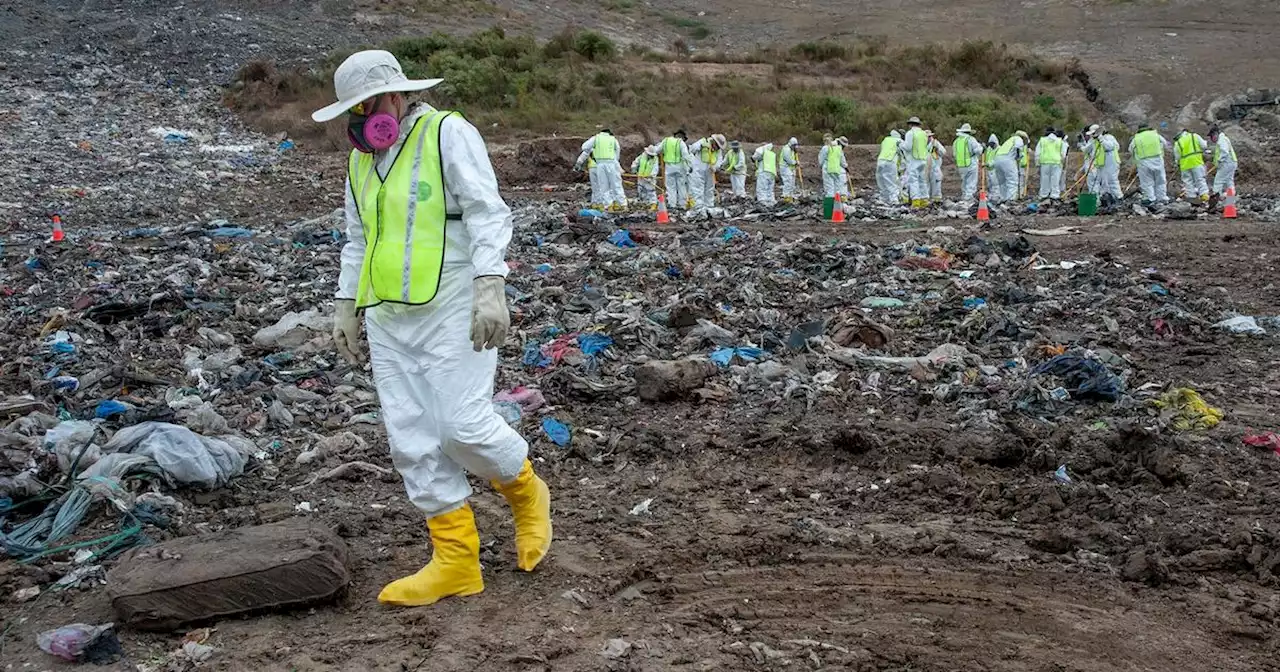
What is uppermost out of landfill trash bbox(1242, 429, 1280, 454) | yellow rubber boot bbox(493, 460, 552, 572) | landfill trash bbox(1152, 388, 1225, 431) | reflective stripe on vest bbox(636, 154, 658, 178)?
reflective stripe on vest bbox(636, 154, 658, 178)

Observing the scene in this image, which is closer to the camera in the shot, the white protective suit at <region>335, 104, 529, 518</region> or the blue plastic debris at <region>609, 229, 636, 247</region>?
the white protective suit at <region>335, 104, 529, 518</region>

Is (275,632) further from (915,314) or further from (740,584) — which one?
(915,314)

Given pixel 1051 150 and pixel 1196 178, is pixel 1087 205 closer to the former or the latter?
pixel 1196 178

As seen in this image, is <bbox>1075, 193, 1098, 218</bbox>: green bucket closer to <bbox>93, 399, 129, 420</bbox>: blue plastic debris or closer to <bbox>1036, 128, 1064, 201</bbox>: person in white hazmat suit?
<bbox>1036, 128, 1064, 201</bbox>: person in white hazmat suit

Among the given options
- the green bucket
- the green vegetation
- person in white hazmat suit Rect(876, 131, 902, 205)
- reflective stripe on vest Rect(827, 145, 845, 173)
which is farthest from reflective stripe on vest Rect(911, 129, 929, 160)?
the green vegetation

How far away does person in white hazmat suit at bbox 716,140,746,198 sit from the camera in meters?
21.6

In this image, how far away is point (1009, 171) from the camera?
20.0 meters

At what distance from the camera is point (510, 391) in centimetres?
665

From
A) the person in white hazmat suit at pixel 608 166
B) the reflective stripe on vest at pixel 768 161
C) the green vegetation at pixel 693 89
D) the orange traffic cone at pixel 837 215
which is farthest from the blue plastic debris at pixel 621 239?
the green vegetation at pixel 693 89

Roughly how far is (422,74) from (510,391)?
2466cm

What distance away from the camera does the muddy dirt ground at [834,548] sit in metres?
3.49

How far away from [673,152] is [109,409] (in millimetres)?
14503

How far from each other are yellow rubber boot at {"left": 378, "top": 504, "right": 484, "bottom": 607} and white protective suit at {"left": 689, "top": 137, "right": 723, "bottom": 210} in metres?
17.0

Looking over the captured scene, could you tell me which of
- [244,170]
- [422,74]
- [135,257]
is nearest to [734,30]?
[422,74]
